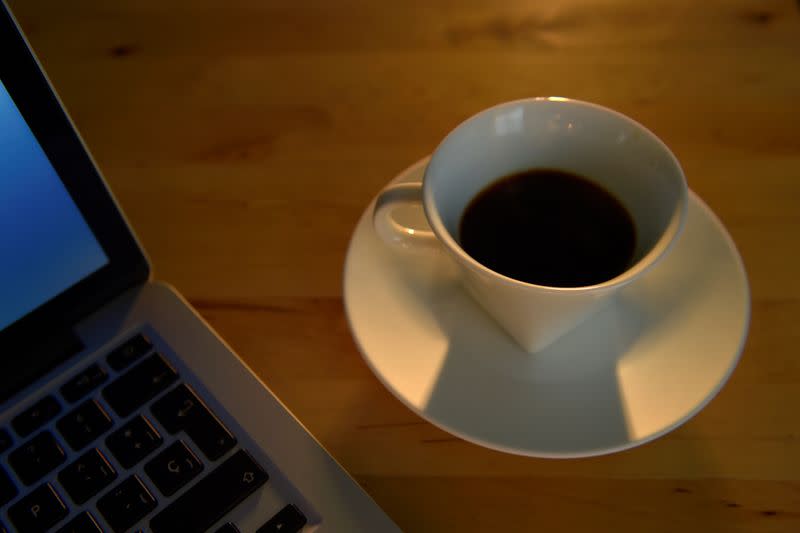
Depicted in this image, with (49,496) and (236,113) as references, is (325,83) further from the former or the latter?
(49,496)

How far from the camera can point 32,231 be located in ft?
1.35

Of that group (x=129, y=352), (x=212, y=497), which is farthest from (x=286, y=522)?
(x=129, y=352)

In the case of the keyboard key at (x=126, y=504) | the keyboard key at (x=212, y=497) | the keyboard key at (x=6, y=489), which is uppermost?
the keyboard key at (x=6, y=489)

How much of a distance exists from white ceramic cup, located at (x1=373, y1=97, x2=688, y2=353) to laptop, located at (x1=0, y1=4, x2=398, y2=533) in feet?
0.47

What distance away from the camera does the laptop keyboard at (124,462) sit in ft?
1.25

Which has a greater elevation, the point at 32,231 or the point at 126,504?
the point at 32,231

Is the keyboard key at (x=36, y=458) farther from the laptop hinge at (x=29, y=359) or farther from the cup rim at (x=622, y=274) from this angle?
the cup rim at (x=622, y=274)

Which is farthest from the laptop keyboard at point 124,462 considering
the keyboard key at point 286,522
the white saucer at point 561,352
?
the white saucer at point 561,352

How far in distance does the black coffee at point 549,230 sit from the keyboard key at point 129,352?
22 cm

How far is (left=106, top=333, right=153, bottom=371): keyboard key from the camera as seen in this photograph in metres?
0.43

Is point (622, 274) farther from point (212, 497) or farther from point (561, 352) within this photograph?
point (212, 497)

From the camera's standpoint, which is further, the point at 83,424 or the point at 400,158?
the point at 400,158

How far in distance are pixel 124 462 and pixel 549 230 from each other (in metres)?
0.31

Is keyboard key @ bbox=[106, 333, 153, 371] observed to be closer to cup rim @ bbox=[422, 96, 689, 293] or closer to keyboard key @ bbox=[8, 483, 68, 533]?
keyboard key @ bbox=[8, 483, 68, 533]
